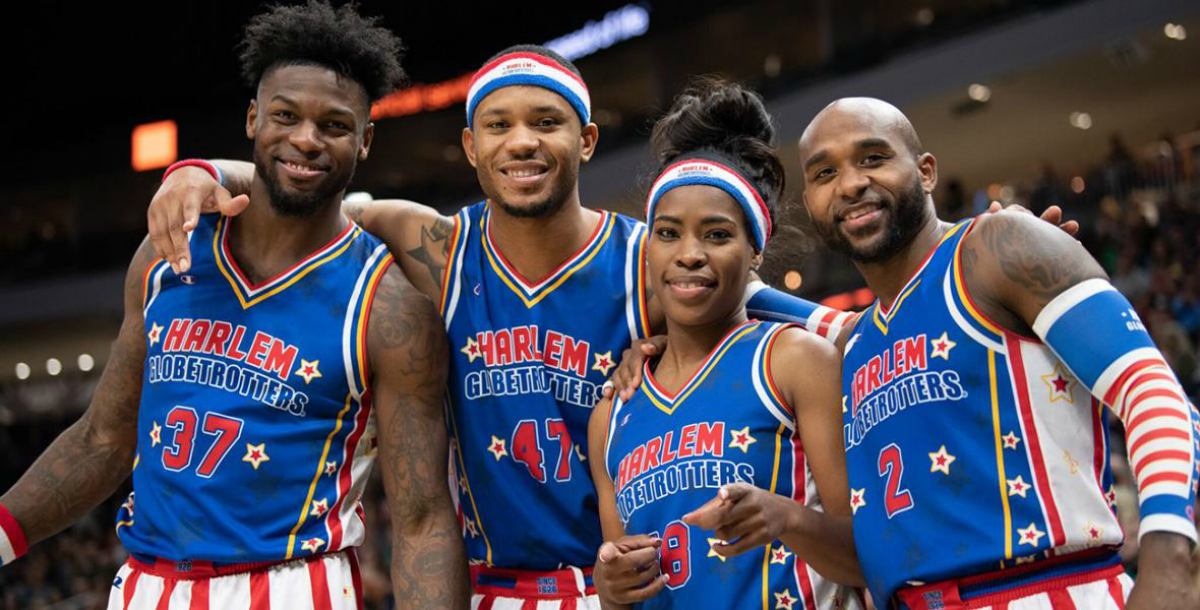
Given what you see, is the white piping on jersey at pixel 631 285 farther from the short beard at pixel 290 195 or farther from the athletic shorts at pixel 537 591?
the short beard at pixel 290 195

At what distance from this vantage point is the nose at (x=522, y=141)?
12.6 ft

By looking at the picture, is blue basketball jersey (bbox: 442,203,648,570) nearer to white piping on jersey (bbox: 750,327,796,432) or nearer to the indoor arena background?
white piping on jersey (bbox: 750,327,796,432)

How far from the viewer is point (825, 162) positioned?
342 centimetres

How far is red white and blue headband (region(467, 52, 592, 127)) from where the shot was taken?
13.1ft

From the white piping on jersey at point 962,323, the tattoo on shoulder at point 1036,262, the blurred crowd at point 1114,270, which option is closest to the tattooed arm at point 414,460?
the white piping on jersey at point 962,323

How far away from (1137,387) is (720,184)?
4.51 ft

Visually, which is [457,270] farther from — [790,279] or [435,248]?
[790,279]

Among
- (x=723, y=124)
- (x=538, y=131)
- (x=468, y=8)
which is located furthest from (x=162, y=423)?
(x=468, y=8)

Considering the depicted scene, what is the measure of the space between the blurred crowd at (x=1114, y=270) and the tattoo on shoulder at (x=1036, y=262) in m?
7.12

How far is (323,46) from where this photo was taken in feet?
12.9

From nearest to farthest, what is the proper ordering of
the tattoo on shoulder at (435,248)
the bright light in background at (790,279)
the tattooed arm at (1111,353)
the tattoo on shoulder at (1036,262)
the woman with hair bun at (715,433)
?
the tattooed arm at (1111,353) → the tattoo on shoulder at (1036,262) → the woman with hair bun at (715,433) → the tattoo on shoulder at (435,248) → the bright light in background at (790,279)

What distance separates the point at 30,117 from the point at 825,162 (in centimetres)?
2711

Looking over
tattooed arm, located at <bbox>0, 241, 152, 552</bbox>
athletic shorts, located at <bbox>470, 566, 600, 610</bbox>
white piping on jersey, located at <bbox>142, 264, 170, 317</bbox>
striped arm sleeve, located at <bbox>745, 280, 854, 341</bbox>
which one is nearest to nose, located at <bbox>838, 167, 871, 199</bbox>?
striped arm sleeve, located at <bbox>745, 280, 854, 341</bbox>

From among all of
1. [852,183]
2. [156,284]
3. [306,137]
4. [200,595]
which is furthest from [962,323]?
[156,284]
